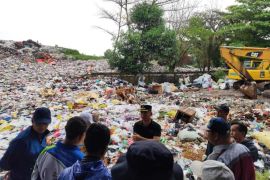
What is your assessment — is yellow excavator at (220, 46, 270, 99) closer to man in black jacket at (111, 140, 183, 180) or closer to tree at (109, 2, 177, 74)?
tree at (109, 2, 177, 74)

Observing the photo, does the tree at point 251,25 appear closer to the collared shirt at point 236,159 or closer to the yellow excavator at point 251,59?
the yellow excavator at point 251,59

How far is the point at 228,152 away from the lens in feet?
10.1

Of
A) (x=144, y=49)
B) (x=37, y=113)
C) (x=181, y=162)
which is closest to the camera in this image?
(x=37, y=113)

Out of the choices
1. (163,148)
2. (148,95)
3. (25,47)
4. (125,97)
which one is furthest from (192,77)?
(163,148)

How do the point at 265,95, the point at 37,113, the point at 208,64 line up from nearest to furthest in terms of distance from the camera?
the point at 37,113, the point at 265,95, the point at 208,64

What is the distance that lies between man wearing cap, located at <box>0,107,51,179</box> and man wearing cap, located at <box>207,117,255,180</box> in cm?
157

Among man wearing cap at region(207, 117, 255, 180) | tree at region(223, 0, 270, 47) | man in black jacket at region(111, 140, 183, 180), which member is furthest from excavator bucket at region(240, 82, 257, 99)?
man in black jacket at region(111, 140, 183, 180)

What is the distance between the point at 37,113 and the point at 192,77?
576 inches

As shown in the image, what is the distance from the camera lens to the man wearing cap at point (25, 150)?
135 inches

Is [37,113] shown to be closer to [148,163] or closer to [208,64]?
[148,163]

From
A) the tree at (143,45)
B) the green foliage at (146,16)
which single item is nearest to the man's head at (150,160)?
the tree at (143,45)

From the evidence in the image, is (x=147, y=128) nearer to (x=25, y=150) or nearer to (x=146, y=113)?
(x=146, y=113)

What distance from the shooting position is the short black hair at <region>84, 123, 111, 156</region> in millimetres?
2395

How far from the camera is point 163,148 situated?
205cm
